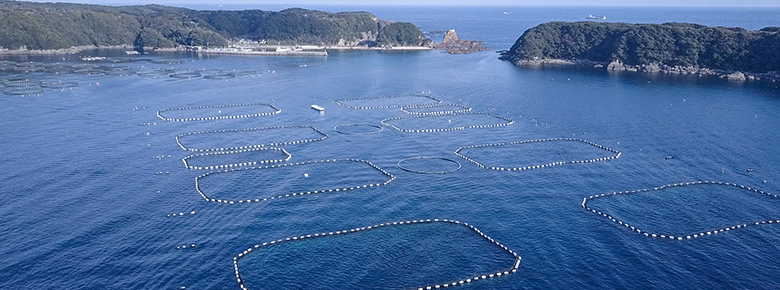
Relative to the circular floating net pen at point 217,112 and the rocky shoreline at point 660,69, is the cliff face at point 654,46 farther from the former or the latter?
the circular floating net pen at point 217,112

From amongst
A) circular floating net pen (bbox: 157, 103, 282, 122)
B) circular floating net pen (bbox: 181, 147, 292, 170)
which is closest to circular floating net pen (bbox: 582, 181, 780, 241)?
circular floating net pen (bbox: 181, 147, 292, 170)

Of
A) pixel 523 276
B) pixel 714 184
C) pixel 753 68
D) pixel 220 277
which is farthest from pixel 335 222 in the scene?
pixel 753 68

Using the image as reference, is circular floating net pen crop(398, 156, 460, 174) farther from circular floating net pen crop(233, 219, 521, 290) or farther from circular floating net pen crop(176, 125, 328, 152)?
circular floating net pen crop(176, 125, 328, 152)

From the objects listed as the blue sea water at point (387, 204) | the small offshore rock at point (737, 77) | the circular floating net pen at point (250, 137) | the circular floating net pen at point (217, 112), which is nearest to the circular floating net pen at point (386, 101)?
the blue sea water at point (387, 204)

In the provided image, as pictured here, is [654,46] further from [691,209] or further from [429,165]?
[691,209]

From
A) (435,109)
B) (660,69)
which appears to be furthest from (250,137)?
(660,69)
